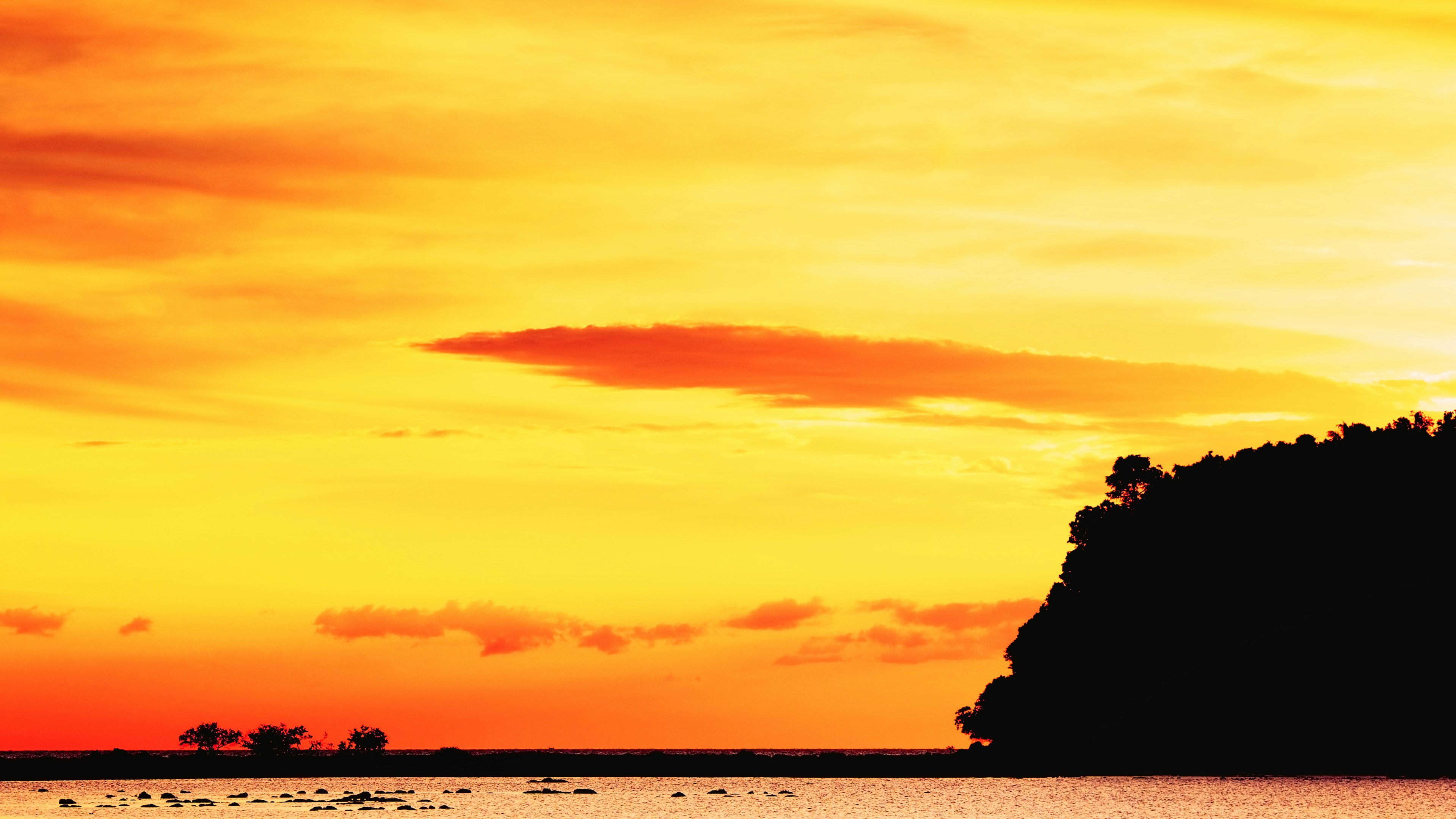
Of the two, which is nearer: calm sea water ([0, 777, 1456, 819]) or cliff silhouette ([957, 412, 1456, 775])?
calm sea water ([0, 777, 1456, 819])

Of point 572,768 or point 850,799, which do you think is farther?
point 572,768

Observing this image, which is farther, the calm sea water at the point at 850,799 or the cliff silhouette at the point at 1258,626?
the cliff silhouette at the point at 1258,626

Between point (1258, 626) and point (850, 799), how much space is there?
1329 inches

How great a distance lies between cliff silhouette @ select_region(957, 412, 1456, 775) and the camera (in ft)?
379

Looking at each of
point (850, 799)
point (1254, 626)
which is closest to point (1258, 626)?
point (1254, 626)

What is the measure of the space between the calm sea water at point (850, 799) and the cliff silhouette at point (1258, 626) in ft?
11.2

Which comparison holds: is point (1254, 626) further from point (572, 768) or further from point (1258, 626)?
point (572, 768)

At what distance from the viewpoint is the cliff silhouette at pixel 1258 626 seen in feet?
379

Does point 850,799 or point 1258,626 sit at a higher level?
point 1258,626

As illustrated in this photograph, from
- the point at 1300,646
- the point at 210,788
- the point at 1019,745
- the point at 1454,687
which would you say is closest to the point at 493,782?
the point at 210,788

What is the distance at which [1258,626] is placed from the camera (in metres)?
120

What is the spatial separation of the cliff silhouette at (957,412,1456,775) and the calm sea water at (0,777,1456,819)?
3.42m

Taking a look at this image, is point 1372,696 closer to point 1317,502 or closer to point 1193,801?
point 1317,502

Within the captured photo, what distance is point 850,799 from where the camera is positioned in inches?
4301
